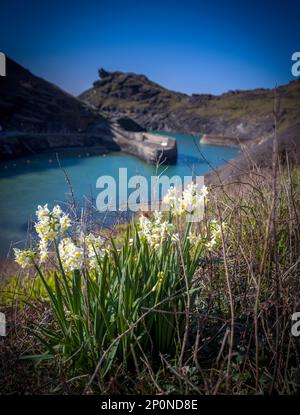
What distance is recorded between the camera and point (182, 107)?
93625mm

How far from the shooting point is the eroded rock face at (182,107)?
68562 mm

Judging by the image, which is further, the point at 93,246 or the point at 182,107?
the point at 182,107

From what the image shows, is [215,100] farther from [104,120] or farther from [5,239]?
[5,239]

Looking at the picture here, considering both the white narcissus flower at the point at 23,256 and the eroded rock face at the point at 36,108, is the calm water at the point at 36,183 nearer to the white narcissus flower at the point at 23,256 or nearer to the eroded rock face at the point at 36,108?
the white narcissus flower at the point at 23,256

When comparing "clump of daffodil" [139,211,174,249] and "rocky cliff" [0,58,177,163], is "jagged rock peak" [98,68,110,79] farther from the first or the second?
"clump of daffodil" [139,211,174,249]

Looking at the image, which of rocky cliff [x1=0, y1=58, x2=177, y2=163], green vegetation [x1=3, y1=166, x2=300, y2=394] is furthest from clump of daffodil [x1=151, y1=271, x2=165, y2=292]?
rocky cliff [x1=0, y1=58, x2=177, y2=163]

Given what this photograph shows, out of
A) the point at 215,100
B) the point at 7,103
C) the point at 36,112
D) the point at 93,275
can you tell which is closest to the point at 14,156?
the point at 7,103

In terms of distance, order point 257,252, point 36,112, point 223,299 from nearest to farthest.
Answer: point 223,299
point 257,252
point 36,112

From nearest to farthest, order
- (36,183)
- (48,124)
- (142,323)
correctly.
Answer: (142,323)
(36,183)
(48,124)

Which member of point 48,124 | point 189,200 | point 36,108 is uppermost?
point 36,108

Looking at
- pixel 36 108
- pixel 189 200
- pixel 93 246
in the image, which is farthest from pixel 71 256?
pixel 36 108

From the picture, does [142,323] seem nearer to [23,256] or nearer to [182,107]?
[23,256]

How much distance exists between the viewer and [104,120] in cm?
4391
